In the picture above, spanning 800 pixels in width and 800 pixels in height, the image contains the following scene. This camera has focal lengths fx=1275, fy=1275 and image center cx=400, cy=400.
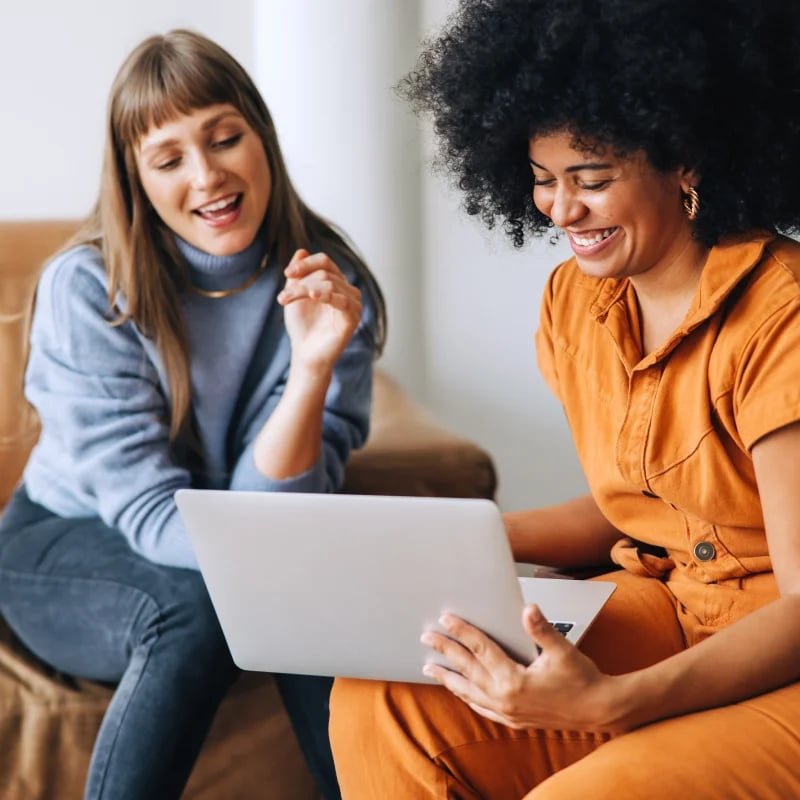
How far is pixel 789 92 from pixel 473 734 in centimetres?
Result: 63

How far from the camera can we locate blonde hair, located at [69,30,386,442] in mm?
1662

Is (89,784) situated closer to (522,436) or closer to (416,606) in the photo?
(416,606)

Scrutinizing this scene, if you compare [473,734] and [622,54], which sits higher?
[622,54]

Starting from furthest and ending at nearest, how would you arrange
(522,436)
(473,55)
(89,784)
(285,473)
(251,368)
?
(522,436), (251,368), (285,473), (89,784), (473,55)

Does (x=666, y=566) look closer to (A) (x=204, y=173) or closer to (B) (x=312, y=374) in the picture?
(B) (x=312, y=374)

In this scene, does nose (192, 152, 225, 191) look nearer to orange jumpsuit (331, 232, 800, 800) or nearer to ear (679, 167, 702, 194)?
orange jumpsuit (331, 232, 800, 800)

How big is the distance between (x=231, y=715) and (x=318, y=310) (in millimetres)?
539

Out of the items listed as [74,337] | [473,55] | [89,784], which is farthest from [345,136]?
[89,784]

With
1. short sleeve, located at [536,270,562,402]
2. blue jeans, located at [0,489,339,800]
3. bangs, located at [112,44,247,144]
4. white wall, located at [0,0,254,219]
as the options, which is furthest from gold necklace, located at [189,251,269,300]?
white wall, located at [0,0,254,219]

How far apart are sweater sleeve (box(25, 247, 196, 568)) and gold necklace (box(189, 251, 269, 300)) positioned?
118 mm

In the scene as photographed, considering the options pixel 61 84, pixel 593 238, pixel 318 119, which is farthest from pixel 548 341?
pixel 61 84

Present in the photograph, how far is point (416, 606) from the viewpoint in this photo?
1072mm

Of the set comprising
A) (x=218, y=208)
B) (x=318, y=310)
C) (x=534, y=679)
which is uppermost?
(x=218, y=208)

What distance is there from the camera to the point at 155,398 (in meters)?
1.70
